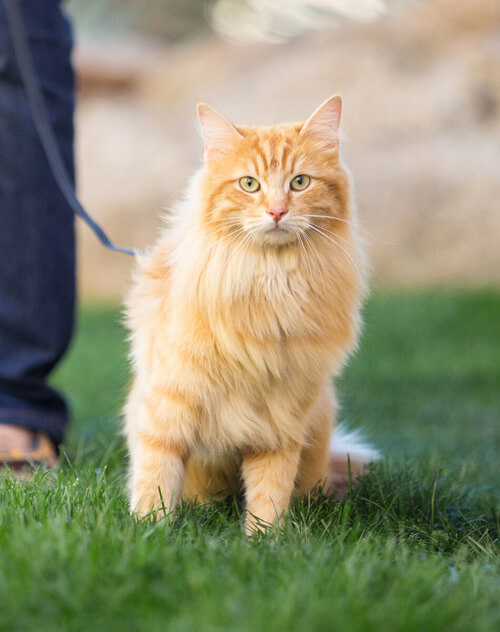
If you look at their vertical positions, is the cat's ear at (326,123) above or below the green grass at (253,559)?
above

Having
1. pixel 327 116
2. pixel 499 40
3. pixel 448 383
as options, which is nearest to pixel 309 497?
pixel 327 116

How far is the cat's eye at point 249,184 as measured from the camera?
6.41 feet

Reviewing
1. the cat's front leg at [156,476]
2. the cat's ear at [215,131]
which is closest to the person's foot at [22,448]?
the cat's front leg at [156,476]

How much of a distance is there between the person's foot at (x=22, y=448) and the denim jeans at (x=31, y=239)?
36mm

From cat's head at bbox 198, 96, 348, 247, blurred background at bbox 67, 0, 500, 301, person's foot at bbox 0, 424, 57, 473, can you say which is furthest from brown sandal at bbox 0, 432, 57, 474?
blurred background at bbox 67, 0, 500, 301

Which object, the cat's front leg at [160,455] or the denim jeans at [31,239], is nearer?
the cat's front leg at [160,455]

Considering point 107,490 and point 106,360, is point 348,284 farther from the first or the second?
point 106,360

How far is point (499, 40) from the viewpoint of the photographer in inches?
416

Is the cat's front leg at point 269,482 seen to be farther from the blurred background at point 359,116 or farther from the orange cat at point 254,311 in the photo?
the blurred background at point 359,116

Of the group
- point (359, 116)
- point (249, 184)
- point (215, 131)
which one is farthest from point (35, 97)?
point (359, 116)

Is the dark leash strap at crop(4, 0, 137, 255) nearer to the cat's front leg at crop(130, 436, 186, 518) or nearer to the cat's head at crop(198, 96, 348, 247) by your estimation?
the cat's head at crop(198, 96, 348, 247)

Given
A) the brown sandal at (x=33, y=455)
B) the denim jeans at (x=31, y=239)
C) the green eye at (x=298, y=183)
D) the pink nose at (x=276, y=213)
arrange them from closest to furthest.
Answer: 1. the pink nose at (x=276, y=213)
2. the green eye at (x=298, y=183)
3. the brown sandal at (x=33, y=455)
4. the denim jeans at (x=31, y=239)

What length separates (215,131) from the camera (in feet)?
6.55

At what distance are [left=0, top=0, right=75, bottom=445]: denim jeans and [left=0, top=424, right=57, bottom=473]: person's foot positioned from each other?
1.4 inches
